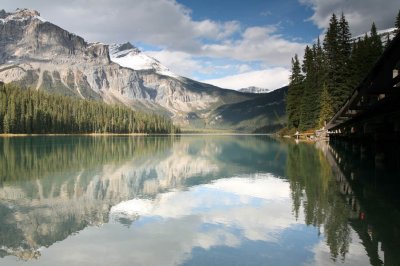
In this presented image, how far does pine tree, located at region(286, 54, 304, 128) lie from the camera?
104312 mm

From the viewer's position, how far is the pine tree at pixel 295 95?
4107 inches

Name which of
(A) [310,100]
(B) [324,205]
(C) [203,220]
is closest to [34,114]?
(A) [310,100]

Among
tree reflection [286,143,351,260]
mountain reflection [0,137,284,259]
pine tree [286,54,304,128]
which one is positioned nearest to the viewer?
tree reflection [286,143,351,260]

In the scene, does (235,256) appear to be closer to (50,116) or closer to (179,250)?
(179,250)

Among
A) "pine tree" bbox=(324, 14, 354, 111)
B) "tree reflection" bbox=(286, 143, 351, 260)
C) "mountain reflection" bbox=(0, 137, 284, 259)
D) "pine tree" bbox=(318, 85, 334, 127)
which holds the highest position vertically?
"pine tree" bbox=(324, 14, 354, 111)

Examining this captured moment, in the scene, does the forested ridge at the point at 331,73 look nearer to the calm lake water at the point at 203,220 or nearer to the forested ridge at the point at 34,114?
the calm lake water at the point at 203,220

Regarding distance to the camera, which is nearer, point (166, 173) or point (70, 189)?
point (70, 189)

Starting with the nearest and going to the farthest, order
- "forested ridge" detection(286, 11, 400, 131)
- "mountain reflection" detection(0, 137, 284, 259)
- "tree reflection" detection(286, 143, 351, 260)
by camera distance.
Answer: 1. "tree reflection" detection(286, 143, 351, 260)
2. "mountain reflection" detection(0, 137, 284, 259)
3. "forested ridge" detection(286, 11, 400, 131)

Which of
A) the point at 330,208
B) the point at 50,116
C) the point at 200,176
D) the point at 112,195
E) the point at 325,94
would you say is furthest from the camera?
the point at 50,116

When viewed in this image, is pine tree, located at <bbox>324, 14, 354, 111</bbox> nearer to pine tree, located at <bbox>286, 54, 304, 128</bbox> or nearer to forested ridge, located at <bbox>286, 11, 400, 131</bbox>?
forested ridge, located at <bbox>286, 11, 400, 131</bbox>

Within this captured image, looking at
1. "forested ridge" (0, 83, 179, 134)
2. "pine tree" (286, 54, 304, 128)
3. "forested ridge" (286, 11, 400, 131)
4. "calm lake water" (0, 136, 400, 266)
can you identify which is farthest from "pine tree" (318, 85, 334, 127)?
"forested ridge" (0, 83, 179, 134)

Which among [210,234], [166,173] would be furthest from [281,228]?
[166,173]

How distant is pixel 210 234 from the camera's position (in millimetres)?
14133

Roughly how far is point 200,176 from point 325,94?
53160 mm
